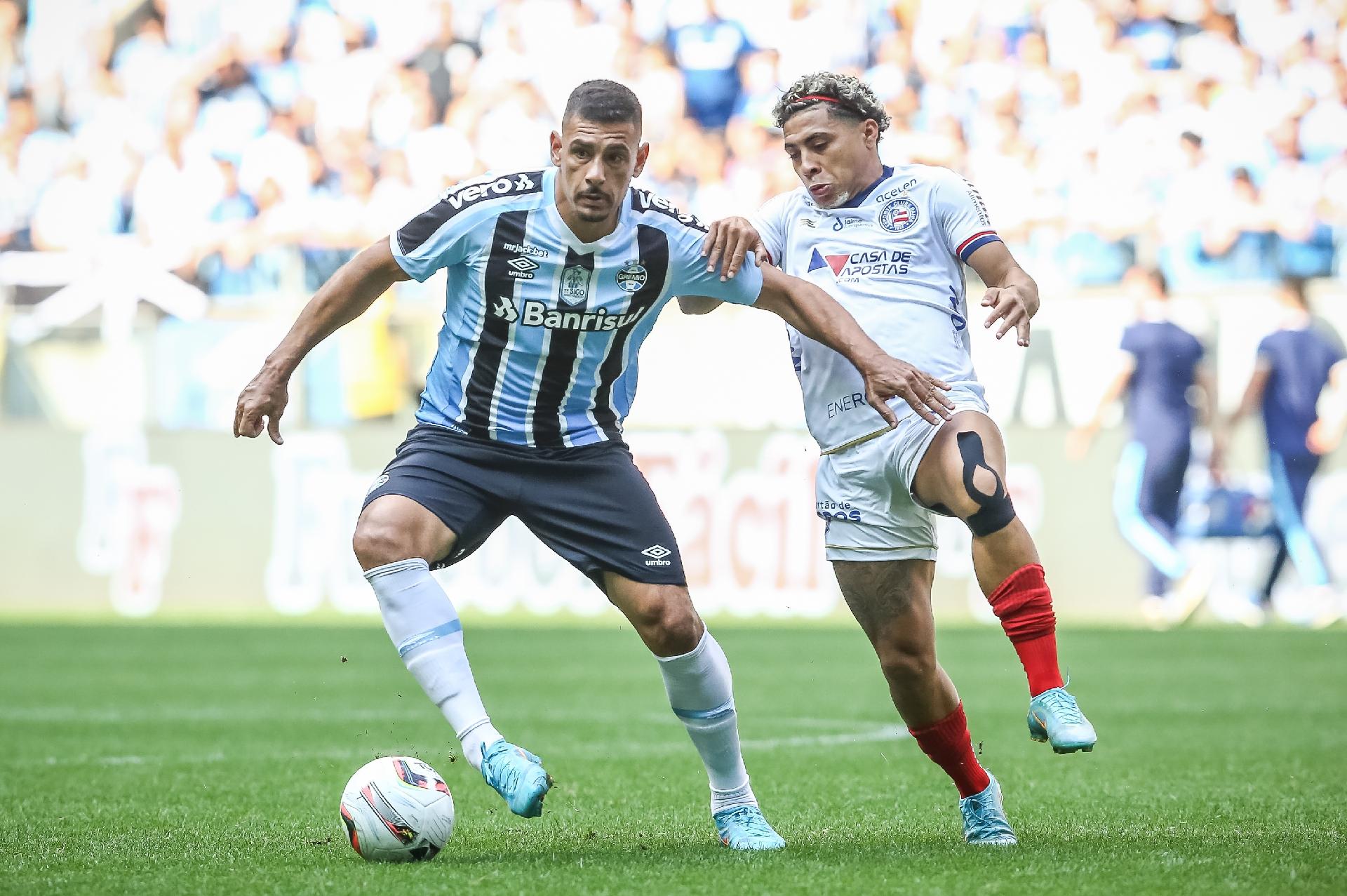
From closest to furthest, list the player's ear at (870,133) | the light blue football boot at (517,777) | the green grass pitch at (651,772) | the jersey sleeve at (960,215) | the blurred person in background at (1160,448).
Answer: the light blue football boot at (517,777) → the green grass pitch at (651,772) → the jersey sleeve at (960,215) → the player's ear at (870,133) → the blurred person in background at (1160,448)

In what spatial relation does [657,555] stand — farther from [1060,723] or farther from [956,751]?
[1060,723]

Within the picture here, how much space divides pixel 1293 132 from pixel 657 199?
45.2ft

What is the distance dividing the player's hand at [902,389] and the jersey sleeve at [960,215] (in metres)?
0.60

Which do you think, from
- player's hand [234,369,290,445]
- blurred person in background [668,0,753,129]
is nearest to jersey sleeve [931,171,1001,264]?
player's hand [234,369,290,445]

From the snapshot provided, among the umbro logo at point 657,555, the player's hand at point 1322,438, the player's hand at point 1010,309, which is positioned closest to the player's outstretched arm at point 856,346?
the player's hand at point 1010,309

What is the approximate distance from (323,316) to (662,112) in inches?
531

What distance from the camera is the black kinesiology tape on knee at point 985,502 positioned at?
4.80m

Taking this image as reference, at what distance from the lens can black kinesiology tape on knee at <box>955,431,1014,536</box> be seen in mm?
4801

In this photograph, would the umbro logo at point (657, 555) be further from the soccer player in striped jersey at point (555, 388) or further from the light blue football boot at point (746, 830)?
the light blue football boot at point (746, 830)

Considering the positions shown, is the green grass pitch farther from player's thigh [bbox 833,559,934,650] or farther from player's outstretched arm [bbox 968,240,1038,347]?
player's outstretched arm [bbox 968,240,1038,347]

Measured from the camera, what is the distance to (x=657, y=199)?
5121mm

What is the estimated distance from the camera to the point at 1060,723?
4.47 meters

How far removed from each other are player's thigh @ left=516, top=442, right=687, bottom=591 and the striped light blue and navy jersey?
10cm

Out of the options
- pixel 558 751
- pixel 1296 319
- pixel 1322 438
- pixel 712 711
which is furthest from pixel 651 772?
pixel 1296 319
